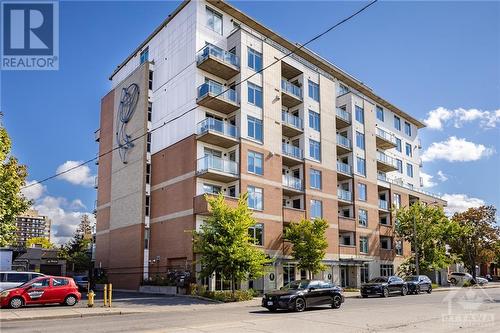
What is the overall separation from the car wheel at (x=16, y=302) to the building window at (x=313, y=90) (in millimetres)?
29572

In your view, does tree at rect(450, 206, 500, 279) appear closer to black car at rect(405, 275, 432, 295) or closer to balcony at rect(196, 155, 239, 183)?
black car at rect(405, 275, 432, 295)

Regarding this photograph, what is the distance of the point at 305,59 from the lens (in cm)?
4584

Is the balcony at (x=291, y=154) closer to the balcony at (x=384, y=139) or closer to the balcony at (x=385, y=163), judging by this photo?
the balcony at (x=385, y=163)

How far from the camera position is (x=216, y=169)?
33.9 m

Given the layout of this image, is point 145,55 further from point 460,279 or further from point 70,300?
point 460,279

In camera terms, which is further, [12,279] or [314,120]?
[314,120]

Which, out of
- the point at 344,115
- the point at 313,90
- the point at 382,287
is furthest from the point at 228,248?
the point at 344,115

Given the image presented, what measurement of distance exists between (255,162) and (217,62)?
26.4 ft

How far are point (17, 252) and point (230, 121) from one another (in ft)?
65.6

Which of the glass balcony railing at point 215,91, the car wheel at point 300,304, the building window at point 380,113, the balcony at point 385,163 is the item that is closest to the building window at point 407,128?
the building window at point 380,113

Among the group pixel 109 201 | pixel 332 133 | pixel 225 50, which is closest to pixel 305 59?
pixel 332 133

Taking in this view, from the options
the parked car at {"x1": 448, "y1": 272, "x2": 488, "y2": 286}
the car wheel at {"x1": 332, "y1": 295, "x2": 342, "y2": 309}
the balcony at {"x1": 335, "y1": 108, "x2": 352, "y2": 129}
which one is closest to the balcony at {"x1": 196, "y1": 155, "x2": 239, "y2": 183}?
the car wheel at {"x1": 332, "y1": 295, "x2": 342, "y2": 309}

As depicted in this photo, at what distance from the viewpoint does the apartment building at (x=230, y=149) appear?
3559 centimetres

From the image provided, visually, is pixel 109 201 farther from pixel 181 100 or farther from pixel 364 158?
Result: pixel 364 158
